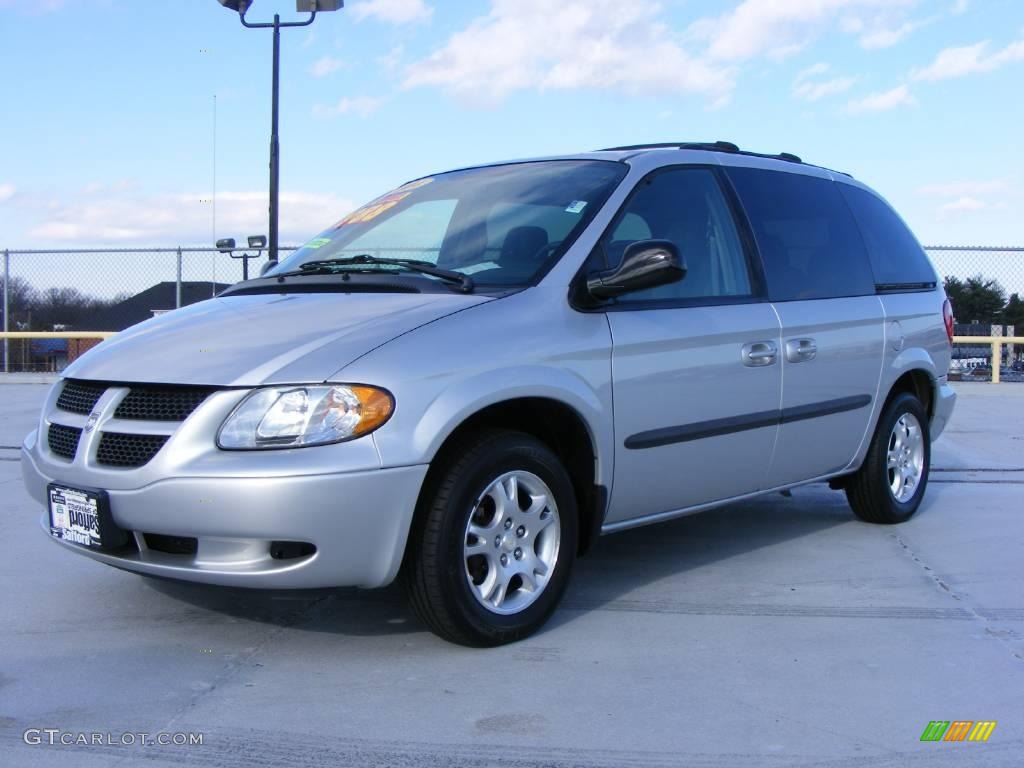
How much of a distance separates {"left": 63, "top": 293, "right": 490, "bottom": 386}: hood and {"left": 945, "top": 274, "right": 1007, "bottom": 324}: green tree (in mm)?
11893

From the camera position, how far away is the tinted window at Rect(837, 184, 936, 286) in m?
5.55

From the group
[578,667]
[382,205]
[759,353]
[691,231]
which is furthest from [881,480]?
[382,205]

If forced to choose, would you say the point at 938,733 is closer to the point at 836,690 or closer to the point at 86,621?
the point at 836,690

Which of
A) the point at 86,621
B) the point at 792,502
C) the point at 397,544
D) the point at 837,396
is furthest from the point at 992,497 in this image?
the point at 86,621

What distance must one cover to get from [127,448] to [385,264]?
4.04 feet

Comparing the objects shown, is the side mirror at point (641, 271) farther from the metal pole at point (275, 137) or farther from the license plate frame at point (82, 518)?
the metal pole at point (275, 137)

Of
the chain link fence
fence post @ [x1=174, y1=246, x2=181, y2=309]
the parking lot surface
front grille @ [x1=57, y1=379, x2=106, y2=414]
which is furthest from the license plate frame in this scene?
fence post @ [x1=174, y1=246, x2=181, y2=309]

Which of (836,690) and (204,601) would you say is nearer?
(836,690)

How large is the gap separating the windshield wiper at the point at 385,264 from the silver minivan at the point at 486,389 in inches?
0.5

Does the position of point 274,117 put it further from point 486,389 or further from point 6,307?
point 486,389

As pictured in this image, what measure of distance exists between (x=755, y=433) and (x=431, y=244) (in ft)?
5.07

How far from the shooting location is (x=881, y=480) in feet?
18.0

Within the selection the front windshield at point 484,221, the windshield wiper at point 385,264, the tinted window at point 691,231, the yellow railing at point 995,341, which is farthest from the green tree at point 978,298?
the windshield wiper at point 385,264

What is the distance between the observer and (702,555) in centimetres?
499
